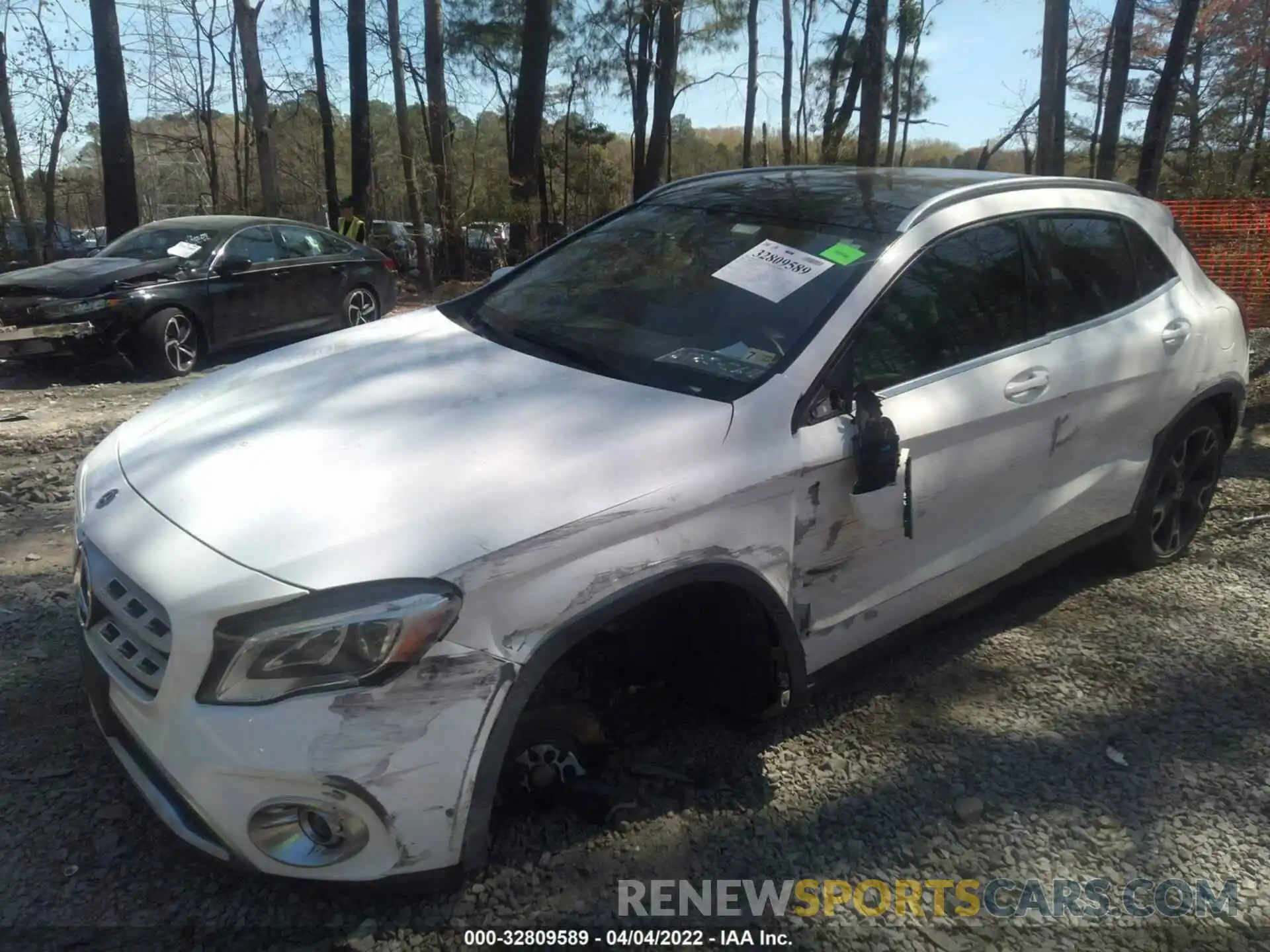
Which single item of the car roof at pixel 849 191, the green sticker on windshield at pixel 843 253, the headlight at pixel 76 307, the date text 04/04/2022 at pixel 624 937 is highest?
the car roof at pixel 849 191

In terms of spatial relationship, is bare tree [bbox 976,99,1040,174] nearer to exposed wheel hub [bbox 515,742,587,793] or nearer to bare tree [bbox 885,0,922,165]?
bare tree [bbox 885,0,922,165]

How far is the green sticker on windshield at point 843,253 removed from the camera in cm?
295

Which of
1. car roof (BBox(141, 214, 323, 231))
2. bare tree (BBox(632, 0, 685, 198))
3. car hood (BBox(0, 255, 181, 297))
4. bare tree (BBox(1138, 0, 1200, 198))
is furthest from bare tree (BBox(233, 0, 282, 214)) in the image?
bare tree (BBox(1138, 0, 1200, 198))

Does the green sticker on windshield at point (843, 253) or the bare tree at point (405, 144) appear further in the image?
the bare tree at point (405, 144)

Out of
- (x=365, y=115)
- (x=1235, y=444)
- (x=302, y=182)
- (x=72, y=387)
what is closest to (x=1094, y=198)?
(x=1235, y=444)

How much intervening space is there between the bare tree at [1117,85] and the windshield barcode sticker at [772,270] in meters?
13.1

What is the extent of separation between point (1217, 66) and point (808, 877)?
90.8 feet

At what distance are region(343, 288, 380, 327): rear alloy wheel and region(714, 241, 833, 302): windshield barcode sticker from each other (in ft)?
26.6

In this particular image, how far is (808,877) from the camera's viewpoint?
2.41 meters

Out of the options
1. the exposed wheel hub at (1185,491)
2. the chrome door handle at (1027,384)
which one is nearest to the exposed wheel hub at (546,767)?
the chrome door handle at (1027,384)

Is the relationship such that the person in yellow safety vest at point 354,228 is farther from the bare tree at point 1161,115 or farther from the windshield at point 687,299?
the windshield at point 687,299

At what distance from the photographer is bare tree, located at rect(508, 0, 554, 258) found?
1669 cm

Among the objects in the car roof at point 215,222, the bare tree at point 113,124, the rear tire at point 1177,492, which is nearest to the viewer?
the rear tire at point 1177,492

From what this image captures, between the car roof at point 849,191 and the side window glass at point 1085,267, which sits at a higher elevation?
the car roof at point 849,191
